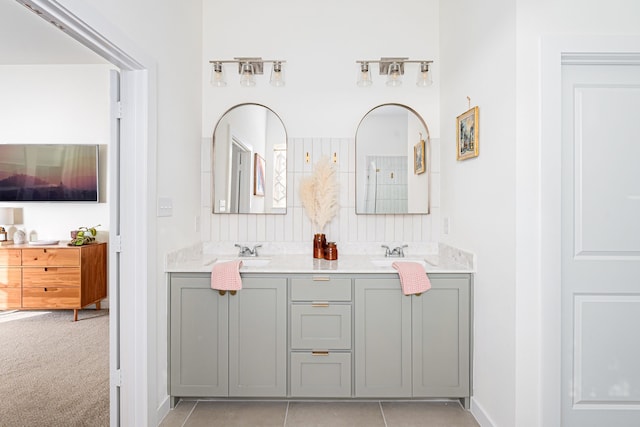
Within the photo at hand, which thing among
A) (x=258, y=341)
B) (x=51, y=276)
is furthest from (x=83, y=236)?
(x=258, y=341)

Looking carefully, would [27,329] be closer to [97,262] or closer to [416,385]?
[97,262]

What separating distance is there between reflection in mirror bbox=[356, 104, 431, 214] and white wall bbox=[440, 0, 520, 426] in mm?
374

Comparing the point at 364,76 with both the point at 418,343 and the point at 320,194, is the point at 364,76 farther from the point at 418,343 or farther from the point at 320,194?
the point at 418,343

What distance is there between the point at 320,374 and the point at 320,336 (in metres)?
0.24

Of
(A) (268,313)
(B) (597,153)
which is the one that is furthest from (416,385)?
(B) (597,153)

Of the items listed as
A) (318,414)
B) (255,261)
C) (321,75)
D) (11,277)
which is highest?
(321,75)

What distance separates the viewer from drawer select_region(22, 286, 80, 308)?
146 inches

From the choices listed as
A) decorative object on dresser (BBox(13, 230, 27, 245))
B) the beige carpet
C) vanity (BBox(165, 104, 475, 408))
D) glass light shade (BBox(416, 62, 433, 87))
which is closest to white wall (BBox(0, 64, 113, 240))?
decorative object on dresser (BBox(13, 230, 27, 245))

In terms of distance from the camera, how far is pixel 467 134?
222cm

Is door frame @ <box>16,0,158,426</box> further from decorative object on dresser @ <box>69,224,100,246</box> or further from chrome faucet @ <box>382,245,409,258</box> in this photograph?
decorative object on dresser @ <box>69,224,100,246</box>

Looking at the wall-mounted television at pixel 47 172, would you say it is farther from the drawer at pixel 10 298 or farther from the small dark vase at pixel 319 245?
the small dark vase at pixel 319 245

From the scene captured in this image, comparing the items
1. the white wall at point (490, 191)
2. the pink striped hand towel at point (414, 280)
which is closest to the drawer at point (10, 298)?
the pink striped hand towel at point (414, 280)

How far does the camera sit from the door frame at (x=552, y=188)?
5.46 ft

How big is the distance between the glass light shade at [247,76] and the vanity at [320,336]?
1.46 metres
